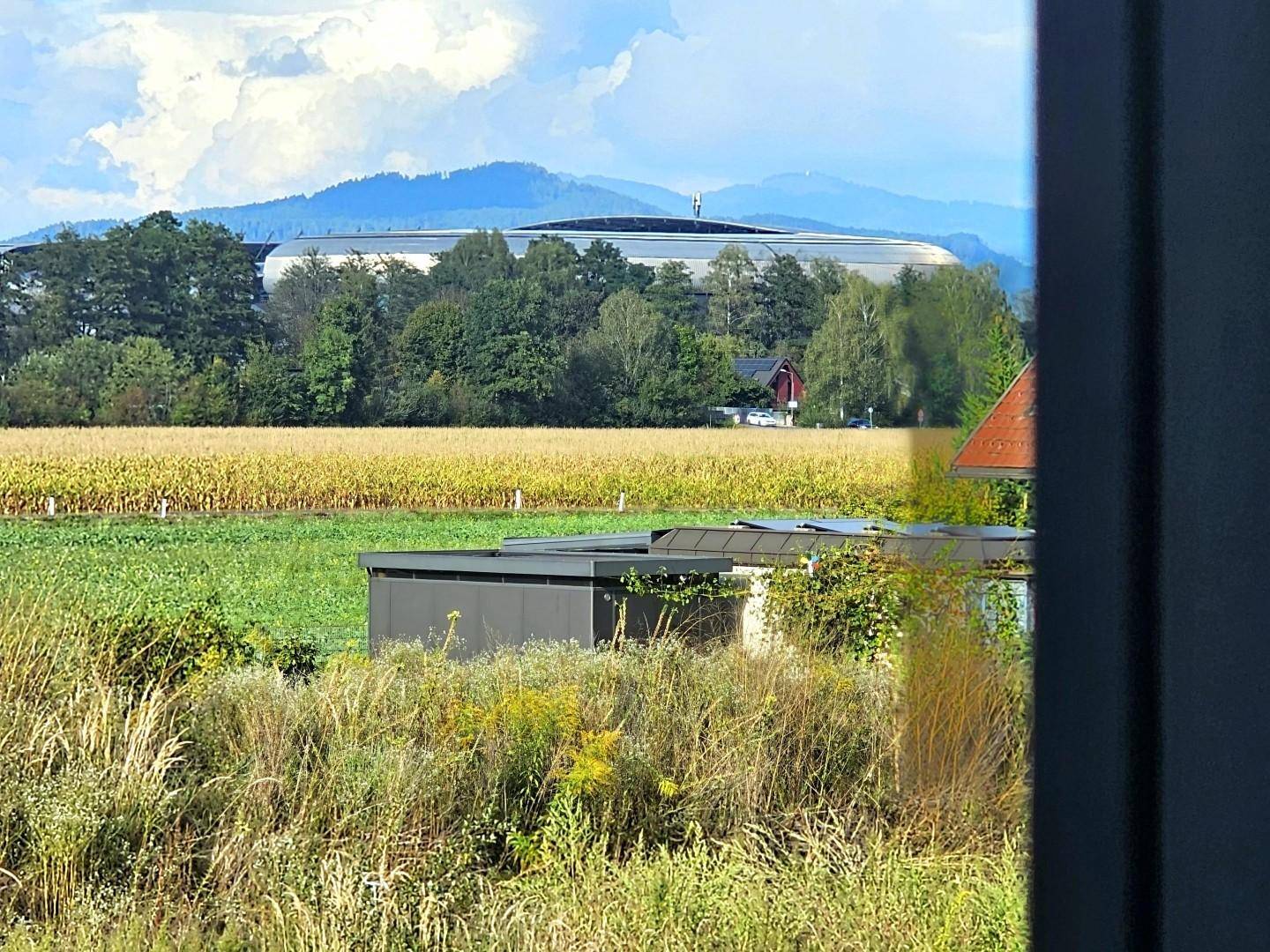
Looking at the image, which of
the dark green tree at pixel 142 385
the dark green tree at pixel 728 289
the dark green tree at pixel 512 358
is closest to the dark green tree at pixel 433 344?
the dark green tree at pixel 512 358

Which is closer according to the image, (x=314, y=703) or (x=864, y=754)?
(x=864, y=754)

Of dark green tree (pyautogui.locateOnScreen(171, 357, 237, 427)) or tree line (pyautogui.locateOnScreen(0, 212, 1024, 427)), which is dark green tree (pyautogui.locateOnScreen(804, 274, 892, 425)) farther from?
dark green tree (pyautogui.locateOnScreen(171, 357, 237, 427))

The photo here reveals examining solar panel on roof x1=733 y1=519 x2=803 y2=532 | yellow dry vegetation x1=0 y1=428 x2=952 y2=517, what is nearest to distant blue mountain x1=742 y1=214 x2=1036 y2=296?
solar panel on roof x1=733 y1=519 x2=803 y2=532

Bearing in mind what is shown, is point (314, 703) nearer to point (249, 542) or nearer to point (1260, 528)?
point (1260, 528)

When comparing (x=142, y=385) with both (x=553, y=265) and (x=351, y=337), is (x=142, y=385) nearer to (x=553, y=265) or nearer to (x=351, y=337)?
(x=351, y=337)

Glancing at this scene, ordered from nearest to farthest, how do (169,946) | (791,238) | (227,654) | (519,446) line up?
(791,238) → (169,946) → (227,654) → (519,446)

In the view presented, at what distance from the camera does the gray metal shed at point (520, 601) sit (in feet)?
24.6

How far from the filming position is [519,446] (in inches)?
1654

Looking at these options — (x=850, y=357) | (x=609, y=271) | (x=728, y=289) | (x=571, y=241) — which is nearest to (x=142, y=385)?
(x=609, y=271)

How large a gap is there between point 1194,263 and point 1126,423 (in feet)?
0.25

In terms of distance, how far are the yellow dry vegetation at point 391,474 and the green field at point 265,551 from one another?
4.97ft

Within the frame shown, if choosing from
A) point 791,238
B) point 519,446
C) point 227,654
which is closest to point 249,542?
point 519,446

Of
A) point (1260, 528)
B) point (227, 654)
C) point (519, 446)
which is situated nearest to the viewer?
point (1260, 528)

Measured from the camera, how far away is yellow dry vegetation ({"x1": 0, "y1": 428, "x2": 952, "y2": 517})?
31391 mm
